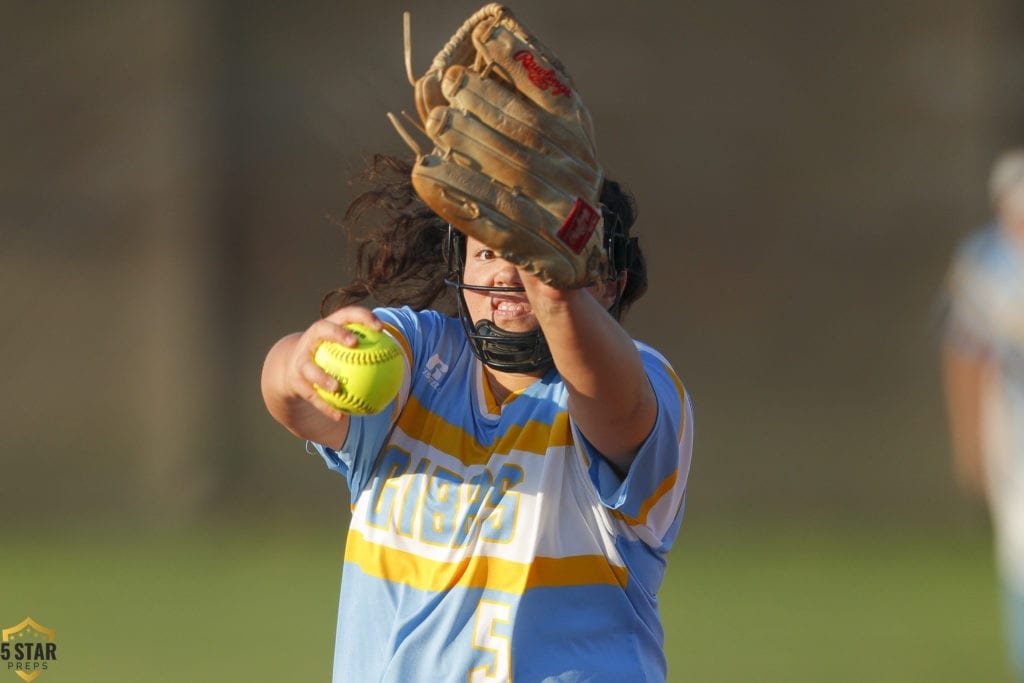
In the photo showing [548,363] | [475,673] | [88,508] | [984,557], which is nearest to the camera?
[475,673]

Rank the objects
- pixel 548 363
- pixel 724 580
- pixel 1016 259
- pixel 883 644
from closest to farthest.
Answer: pixel 548 363, pixel 1016 259, pixel 883 644, pixel 724 580

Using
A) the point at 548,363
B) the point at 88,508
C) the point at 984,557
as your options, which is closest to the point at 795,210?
the point at 984,557

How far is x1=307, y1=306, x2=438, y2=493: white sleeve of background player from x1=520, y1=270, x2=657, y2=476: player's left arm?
36 cm

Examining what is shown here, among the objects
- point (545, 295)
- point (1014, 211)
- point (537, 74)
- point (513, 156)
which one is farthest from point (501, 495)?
point (1014, 211)

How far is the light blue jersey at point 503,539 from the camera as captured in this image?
7.22ft

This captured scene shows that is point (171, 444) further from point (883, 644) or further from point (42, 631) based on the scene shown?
point (883, 644)

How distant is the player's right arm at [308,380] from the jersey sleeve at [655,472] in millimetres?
429

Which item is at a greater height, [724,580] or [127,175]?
[127,175]

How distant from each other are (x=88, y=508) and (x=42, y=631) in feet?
9.82

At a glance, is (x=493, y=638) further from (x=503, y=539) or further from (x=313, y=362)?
(x=313, y=362)

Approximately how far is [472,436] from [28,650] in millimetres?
3332

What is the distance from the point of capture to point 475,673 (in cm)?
221

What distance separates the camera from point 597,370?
1993 mm

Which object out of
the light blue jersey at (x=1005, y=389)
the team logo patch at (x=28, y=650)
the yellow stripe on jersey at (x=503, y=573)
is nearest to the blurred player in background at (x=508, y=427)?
the yellow stripe on jersey at (x=503, y=573)
